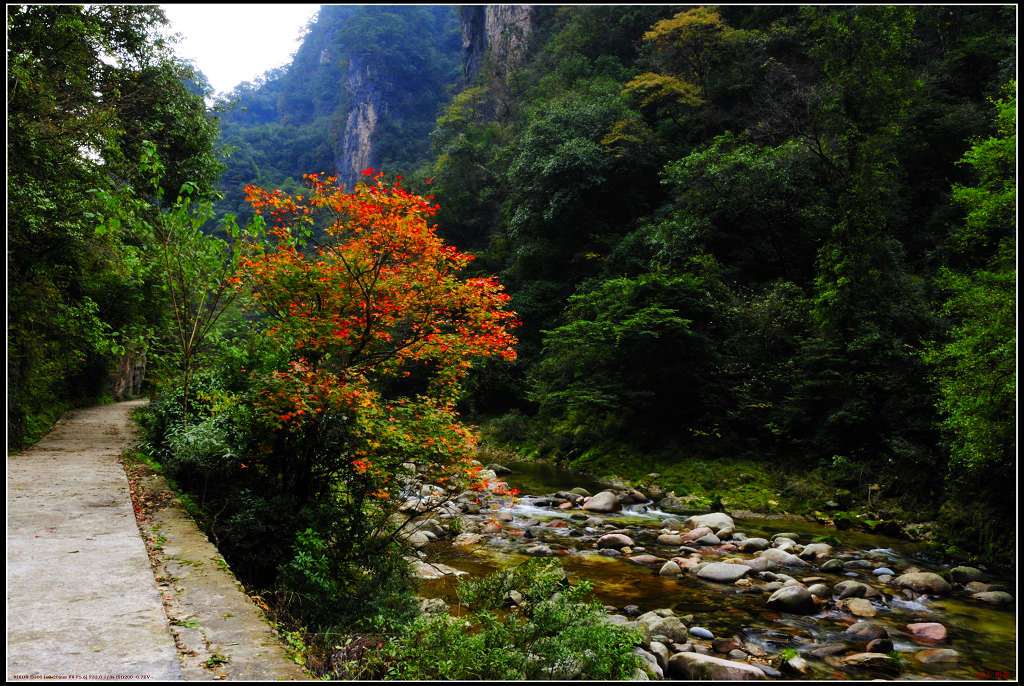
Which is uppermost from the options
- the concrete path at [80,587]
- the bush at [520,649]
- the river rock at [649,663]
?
the concrete path at [80,587]

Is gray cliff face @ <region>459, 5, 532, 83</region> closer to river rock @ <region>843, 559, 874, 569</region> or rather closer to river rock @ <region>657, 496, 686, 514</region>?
river rock @ <region>657, 496, 686, 514</region>

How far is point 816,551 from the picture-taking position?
9492 millimetres

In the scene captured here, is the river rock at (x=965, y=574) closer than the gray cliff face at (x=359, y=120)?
Yes

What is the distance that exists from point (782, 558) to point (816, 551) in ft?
2.48

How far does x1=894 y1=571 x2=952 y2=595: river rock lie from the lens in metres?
7.82

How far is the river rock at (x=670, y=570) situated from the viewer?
8766 millimetres

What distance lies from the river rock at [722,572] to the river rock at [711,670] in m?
2.86

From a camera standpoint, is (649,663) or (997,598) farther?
(997,598)

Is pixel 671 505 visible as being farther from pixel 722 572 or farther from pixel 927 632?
pixel 927 632

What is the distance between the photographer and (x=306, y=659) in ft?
12.5

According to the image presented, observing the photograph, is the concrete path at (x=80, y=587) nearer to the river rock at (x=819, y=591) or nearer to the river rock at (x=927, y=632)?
the river rock at (x=927, y=632)

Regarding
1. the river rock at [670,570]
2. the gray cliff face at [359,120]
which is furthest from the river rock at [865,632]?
the gray cliff face at [359,120]

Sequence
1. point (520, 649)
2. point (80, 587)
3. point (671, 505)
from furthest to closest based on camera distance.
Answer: point (671, 505), point (520, 649), point (80, 587)

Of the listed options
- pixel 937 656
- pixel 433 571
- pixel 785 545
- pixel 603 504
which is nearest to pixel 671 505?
pixel 603 504
